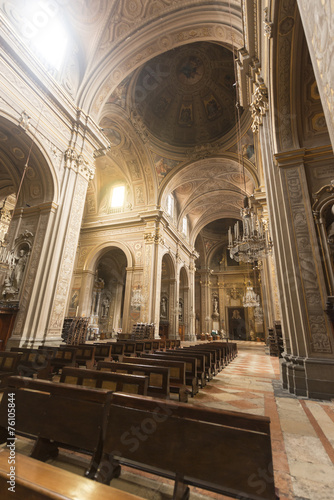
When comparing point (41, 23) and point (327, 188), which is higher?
point (41, 23)

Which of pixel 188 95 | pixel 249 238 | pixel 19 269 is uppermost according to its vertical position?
pixel 188 95

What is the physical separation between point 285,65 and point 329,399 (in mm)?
6036

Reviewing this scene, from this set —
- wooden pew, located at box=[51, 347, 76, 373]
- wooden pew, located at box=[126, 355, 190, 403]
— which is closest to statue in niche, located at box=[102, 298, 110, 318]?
wooden pew, located at box=[51, 347, 76, 373]

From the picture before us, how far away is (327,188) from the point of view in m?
4.38

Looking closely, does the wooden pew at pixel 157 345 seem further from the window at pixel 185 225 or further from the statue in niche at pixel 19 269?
the window at pixel 185 225

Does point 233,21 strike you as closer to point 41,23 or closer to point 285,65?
point 285,65

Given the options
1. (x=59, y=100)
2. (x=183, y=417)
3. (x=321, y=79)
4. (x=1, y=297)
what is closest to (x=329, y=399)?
(x=183, y=417)

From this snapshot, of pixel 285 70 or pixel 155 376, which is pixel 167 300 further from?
pixel 285 70

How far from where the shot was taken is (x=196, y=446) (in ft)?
3.96

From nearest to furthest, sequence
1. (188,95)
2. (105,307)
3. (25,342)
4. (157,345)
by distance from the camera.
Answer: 1. (25,342)
2. (157,345)
3. (188,95)
4. (105,307)

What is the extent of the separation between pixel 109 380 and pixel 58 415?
25.4 inches

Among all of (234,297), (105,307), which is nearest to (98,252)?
(105,307)

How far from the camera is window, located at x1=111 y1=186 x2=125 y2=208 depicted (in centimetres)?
1552

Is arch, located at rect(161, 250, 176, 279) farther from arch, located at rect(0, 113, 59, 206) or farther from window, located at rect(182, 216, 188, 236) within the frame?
arch, located at rect(0, 113, 59, 206)
